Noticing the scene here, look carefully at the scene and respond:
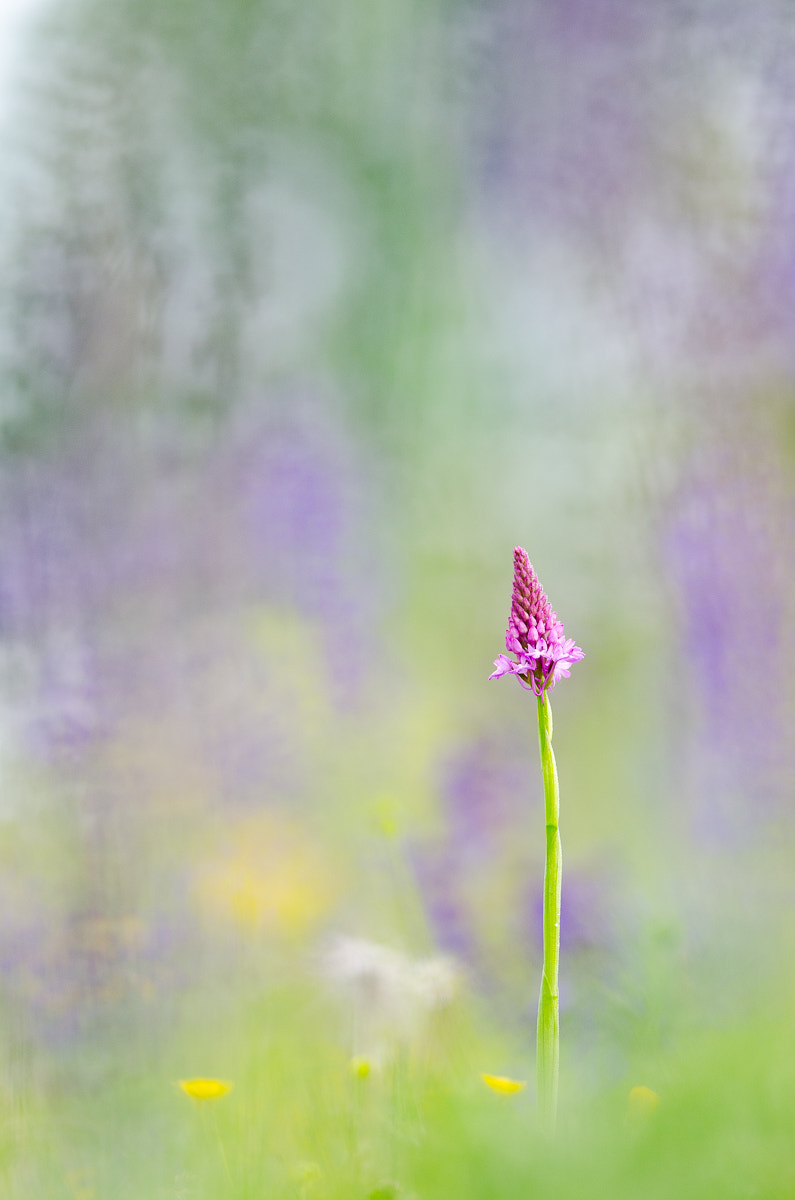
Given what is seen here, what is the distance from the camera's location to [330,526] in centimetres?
89

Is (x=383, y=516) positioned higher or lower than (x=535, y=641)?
higher

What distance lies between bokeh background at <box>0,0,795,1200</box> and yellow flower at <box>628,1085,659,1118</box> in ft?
1.70

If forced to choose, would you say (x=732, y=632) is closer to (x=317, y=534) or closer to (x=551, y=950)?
(x=317, y=534)

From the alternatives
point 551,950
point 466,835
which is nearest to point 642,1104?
point 551,950

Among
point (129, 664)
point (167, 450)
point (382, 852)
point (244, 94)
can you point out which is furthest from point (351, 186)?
point (382, 852)

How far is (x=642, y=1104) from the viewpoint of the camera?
0.17 metres

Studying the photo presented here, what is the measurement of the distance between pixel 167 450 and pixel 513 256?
382 mm

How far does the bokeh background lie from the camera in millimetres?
756

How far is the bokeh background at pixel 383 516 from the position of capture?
76 cm

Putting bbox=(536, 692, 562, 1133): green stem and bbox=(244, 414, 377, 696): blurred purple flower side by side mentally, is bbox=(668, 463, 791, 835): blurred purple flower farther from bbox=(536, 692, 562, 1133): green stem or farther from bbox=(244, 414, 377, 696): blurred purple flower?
bbox=(536, 692, 562, 1133): green stem

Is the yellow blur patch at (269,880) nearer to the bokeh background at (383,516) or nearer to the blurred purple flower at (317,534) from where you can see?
the bokeh background at (383,516)

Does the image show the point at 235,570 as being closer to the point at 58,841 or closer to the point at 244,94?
the point at 58,841

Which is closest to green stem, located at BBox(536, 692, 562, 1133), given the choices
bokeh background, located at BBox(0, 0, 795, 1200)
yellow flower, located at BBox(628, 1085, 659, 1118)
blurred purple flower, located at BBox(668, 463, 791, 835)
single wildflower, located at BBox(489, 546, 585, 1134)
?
single wildflower, located at BBox(489, 546, 585, 1134)

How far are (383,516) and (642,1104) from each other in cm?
75
